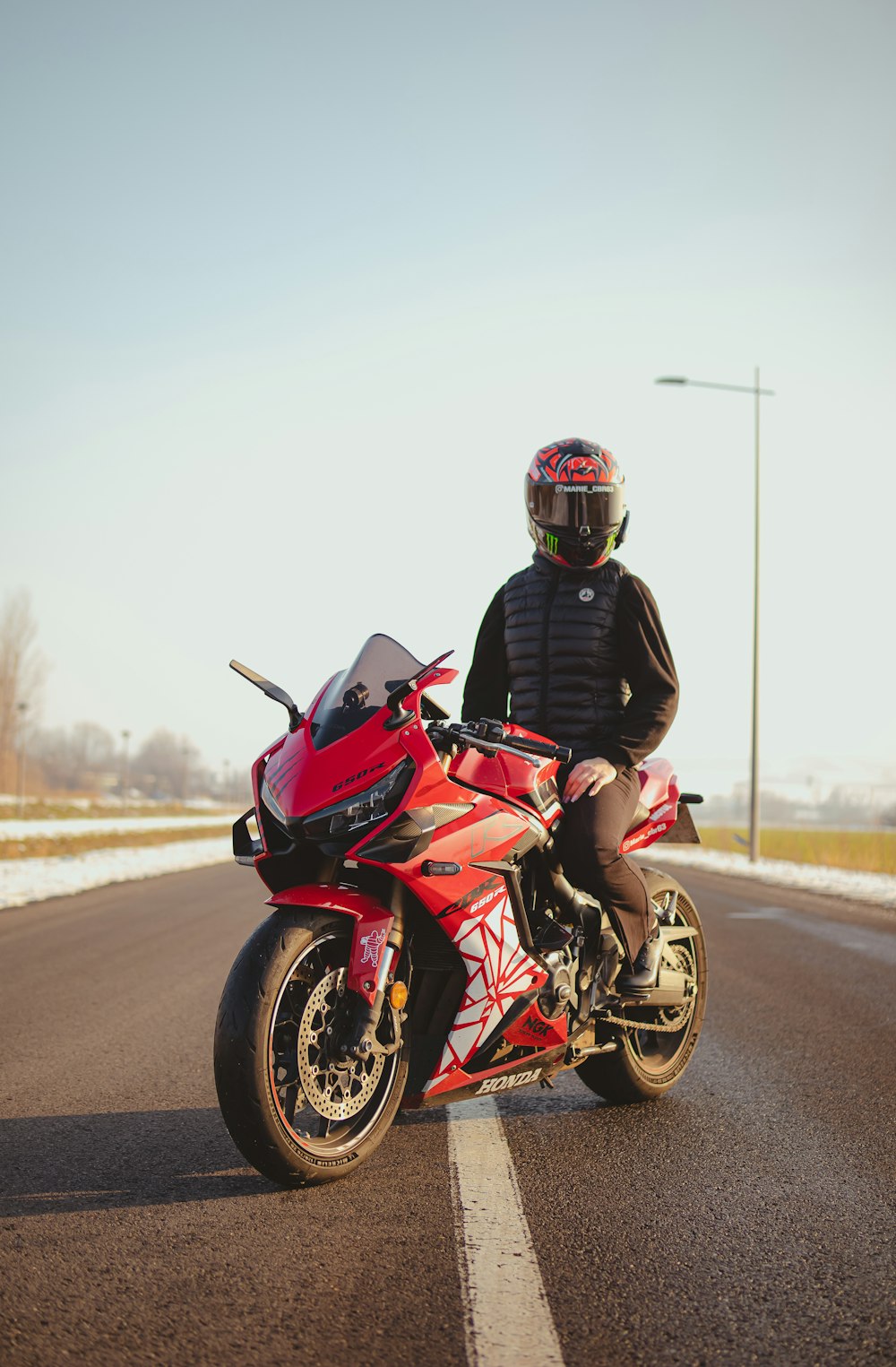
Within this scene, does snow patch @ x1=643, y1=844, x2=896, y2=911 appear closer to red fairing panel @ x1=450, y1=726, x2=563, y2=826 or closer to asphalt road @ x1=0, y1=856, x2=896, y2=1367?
asphalt road @ x1=0, y1=856, x2=896, y2=1367

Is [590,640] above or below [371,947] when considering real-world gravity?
above

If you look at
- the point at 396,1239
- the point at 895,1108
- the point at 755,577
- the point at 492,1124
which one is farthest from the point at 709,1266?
the point at 755,577

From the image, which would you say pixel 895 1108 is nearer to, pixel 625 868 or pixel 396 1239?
pixel 625 868

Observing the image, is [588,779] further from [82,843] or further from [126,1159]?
[82,843]

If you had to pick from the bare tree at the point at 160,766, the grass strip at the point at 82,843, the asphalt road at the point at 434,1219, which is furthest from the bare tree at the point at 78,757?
the asphalt road at the point at 434,1219

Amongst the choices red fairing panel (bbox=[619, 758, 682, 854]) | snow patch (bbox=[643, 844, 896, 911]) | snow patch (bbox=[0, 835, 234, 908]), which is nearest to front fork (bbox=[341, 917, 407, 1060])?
red fairing panel (bbox=[619, 758, 682, 854])

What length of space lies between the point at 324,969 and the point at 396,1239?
0.79 metres

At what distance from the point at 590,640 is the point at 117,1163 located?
2442 millimetres

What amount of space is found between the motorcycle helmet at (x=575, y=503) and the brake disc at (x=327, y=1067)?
1930 mm

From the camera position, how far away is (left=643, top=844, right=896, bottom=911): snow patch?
53.0ft

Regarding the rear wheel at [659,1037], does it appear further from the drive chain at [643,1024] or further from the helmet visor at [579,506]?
the helmet visor at [579,506]

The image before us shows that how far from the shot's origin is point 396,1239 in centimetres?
300

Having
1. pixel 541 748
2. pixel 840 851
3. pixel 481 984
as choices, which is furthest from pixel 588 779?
pixel 840 851

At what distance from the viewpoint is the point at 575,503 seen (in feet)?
14.8
